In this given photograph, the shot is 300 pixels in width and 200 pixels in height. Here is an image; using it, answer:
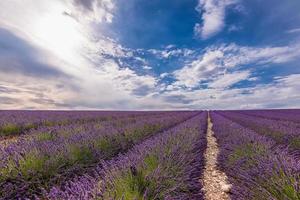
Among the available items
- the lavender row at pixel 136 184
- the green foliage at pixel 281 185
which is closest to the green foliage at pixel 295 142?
the lavender row at pixel 136 184

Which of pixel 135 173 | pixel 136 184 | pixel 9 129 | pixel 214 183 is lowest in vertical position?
pixel 214 183

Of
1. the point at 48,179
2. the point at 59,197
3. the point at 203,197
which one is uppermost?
the point at 59,197

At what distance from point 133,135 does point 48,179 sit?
158 inches

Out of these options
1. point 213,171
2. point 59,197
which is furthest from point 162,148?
point 59,197

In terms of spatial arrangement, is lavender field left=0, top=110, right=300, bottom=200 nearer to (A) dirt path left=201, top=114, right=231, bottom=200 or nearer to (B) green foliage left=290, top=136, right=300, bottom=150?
(A) dirt path left=201, top=114, right=231, bottom=200

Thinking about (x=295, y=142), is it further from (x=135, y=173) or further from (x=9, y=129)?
(x=9, y=129)

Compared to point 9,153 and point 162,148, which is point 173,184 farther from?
point 9,153

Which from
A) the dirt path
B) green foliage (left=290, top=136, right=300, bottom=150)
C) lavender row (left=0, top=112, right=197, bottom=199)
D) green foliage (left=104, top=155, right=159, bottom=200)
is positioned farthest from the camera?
green foliage (left=290, top=136, right=300, bottom=150)

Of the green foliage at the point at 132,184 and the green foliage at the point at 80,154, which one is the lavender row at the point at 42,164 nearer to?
the green foliage at the point at 80,154

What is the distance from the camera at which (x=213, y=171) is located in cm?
497

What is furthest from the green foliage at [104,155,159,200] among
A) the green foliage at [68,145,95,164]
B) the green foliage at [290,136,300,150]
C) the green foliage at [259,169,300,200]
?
the green foliage at [290,136,300,150]

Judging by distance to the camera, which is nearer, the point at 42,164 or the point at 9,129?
the point at 42,164

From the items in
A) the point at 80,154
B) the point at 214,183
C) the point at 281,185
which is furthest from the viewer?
the point at 80,154

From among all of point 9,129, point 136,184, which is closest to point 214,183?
point 136,184
